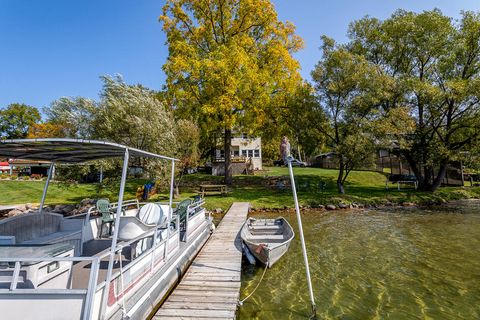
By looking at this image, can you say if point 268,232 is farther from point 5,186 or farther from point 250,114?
point 5,186

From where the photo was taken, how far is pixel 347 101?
2406cm

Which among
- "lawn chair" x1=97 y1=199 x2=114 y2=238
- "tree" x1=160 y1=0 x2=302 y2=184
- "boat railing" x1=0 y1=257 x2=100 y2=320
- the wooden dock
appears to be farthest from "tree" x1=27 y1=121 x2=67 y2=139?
"boat railing" x1=0 y1=257 x2=100 y2=320

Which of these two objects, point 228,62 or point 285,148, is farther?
point 228,62

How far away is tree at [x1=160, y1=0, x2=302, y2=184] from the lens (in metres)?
23.5

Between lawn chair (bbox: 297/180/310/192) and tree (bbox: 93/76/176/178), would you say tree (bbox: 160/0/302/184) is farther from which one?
lawn chair (bbox: 297/180/310/192)

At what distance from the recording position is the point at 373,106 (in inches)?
975

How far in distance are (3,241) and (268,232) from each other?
29.4ft

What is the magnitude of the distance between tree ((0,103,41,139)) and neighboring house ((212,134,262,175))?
50218 mm

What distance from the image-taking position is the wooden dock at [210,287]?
605 cm

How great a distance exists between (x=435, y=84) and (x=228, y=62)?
18.6 metres

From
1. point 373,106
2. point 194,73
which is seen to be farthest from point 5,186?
point 373,106

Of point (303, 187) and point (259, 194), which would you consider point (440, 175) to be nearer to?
point (303, 187)

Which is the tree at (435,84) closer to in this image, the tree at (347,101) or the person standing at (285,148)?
the tree at (347,101)

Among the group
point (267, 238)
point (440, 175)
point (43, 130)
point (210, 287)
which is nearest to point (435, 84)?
point (440, 175)
